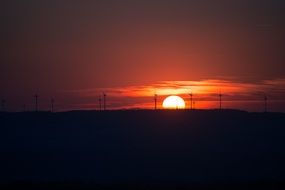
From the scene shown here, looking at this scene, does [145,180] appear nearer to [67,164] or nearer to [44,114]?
[67,164]

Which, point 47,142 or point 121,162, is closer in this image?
point 121,162

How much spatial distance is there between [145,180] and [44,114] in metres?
37.1

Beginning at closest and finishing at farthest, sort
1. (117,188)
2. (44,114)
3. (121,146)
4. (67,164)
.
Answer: (117,188) → (67,164) → (121,146) → (44,114)

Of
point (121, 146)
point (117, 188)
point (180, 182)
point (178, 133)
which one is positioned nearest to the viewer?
point (117, 188)

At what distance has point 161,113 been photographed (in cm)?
8856

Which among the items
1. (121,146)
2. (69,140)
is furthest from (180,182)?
(69,140)

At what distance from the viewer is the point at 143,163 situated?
63.2m

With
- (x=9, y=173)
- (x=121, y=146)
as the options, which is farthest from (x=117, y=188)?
(x=121, y=146)

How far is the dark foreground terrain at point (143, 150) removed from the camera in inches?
2146

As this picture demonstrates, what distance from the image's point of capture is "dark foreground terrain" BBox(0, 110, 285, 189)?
179 ft

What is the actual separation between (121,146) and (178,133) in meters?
10.0

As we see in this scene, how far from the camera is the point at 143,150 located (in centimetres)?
7000

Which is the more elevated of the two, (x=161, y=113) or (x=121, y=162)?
(x=161, y=113)

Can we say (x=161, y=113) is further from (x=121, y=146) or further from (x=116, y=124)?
(x=121, y=146)
